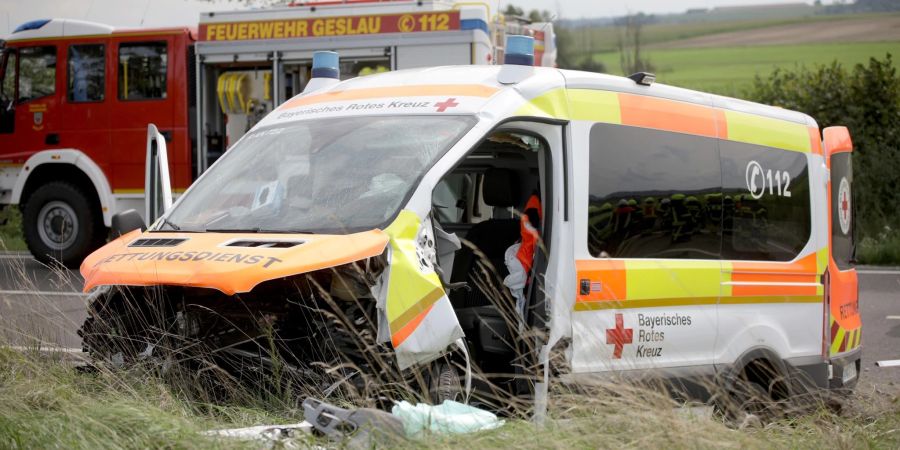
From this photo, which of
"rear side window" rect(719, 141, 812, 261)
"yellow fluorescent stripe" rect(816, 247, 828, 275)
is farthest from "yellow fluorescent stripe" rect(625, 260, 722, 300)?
"yellow fluorescent stripe" rect(816, 247, 828, 275)

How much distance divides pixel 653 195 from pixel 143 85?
10081 mm

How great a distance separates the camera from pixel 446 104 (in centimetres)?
576

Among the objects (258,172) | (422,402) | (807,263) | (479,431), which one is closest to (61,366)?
(258,172)

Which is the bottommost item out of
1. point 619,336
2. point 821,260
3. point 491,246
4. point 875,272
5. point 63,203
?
point 875,272

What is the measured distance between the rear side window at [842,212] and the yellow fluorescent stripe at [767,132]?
354mm

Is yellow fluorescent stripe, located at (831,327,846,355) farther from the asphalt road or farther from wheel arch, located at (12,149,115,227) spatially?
wheel arch, located at (12,149,115,227)

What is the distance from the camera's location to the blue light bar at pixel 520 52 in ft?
19.2

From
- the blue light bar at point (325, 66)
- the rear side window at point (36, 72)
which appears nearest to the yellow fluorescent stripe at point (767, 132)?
the blue light bar at point (325, 66)

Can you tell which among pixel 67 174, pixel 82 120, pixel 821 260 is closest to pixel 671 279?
pixel 821 260

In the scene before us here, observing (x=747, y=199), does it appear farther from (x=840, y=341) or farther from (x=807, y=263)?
(x=840, y=341)

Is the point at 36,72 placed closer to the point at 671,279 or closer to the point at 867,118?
the point at 671,279

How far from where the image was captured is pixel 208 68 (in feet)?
47.9

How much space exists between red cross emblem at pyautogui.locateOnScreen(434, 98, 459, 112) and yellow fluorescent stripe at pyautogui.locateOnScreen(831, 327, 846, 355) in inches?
119

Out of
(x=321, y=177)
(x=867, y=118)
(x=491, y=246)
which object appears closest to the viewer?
(x=321, y=177)
